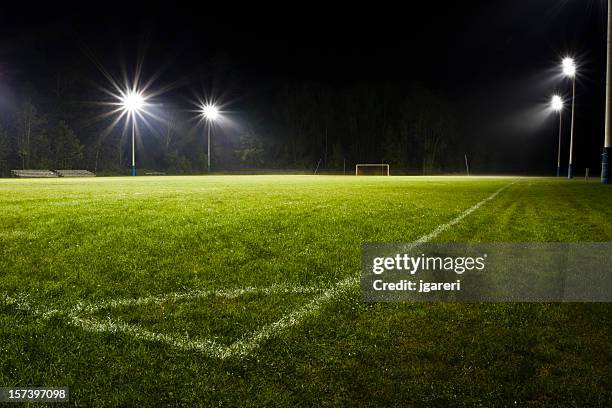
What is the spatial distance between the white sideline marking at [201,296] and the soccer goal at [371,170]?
57.3 meters

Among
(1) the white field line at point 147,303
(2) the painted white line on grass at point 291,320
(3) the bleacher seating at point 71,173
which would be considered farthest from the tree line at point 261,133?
(2) the painted white line on grass at point 291,320

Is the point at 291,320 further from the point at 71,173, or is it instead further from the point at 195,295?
the point at 71,173

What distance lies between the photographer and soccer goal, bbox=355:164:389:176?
201 feet

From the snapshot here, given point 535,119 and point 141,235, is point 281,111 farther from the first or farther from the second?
point 141,235

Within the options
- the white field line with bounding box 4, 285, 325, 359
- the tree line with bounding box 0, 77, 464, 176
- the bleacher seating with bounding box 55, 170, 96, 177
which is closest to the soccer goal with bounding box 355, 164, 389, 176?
the tree line with bounding box 0, 77, 464, 176

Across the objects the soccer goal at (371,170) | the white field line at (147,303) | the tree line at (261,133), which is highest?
the tree line at (261,133)

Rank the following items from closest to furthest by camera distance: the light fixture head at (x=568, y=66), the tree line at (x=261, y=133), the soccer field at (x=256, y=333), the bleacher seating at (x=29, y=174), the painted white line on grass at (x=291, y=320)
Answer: the soccer field at (x=256, y=333) → the painted white line on grass at (x=291, y=320) → the light fixture head at (x=568, y=66) → the bleacher seating at (x=29, y=174) → the tree line at (x=261, y=133)

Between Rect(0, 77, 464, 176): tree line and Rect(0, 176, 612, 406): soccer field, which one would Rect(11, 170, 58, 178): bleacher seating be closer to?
Rect(0, 77, 464, 176): tree line

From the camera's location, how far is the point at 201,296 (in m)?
3.83

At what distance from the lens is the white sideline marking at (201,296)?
9.28 ft

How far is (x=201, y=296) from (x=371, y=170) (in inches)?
2378

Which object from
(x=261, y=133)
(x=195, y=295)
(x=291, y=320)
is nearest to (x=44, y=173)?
(x=261, y=133)

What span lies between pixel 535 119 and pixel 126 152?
195 ft

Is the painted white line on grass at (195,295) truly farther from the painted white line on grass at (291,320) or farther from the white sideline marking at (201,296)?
the painted white line on grass at (291,320)
